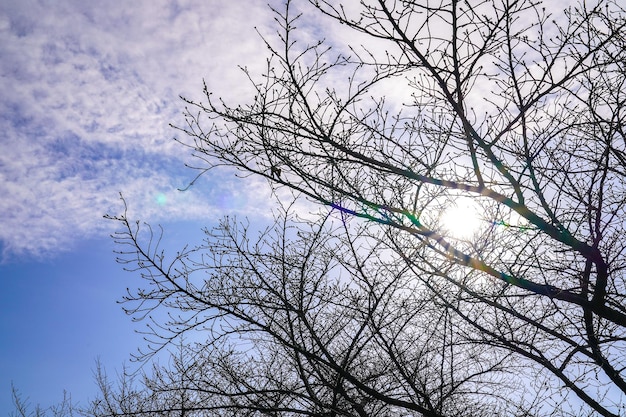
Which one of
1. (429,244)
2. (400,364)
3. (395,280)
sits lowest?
(400,364)

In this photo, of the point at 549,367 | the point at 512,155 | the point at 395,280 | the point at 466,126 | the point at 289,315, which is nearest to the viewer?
the point at 466,126

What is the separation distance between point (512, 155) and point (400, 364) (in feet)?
9.31

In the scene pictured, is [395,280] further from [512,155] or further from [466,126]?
[466,126]

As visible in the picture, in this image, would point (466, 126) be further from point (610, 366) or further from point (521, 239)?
point (610, 366)

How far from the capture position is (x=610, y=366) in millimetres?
4641

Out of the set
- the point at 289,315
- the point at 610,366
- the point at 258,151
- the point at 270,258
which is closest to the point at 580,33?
the point at 258,151

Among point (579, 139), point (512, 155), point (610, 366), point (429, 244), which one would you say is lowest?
point (610, 366)

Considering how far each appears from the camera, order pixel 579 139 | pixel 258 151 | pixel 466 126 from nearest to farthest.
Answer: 1. pixel 466 126
2. pixel 258 151
3. pixel 579 139

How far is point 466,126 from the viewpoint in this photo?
3.52 meters

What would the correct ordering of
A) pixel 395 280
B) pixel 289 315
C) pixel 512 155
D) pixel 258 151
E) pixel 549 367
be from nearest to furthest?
1. pixel 258 151
2. pixel 512 155
3. pixel 549 367
4. pixel 395 280
5. pixel 289 315

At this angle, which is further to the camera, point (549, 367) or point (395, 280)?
point (395, 280)

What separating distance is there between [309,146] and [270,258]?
187 cm

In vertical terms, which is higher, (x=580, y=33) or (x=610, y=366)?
(x=580, y=33)

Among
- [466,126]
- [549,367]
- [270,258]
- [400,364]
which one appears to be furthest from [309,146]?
[549,367]
